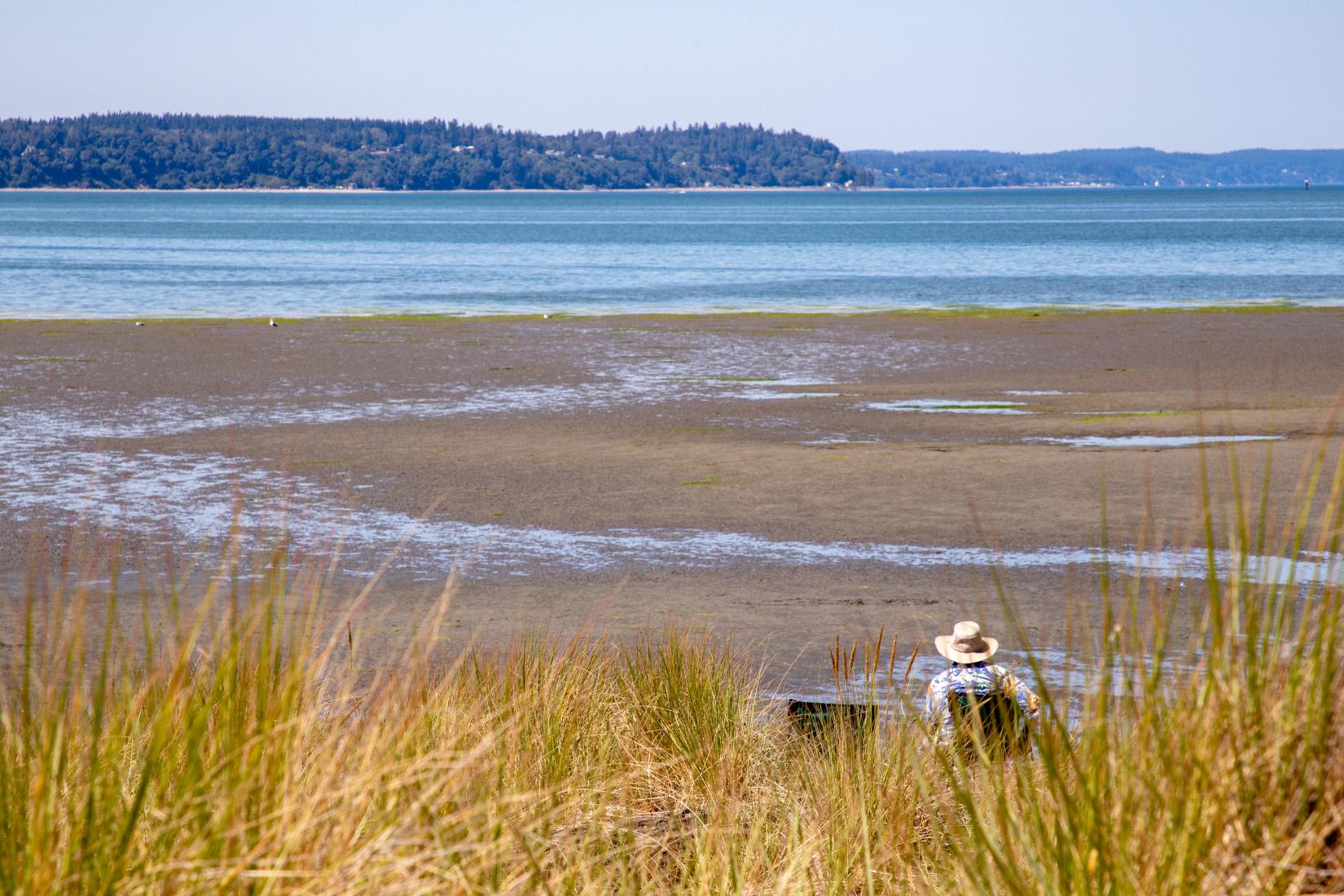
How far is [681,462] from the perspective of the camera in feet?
47.0

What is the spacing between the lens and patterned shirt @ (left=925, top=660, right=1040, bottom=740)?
524cm

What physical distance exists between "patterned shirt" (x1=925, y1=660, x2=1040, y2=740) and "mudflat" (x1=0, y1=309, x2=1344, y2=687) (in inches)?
23.9

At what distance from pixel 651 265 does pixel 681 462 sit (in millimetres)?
50453

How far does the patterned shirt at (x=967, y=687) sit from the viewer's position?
A: 524cm

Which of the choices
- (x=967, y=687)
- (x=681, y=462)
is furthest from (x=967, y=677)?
(x=681, y=462)

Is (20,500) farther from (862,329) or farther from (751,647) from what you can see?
(862,329)

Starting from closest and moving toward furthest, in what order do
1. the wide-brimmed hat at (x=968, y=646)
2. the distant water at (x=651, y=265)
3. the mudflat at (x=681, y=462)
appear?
the wide-brimmed hat at (x=968, y=646), the mudflat at (x=681, y=462), the distant water at (x=651, y=265)

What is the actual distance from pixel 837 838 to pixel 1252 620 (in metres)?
1.53

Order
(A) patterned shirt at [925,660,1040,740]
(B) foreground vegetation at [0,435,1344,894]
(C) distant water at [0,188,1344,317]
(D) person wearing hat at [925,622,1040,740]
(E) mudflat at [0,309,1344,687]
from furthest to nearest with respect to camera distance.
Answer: (C) distant water at [0,188,1344,317] → (E) mudflat at [0,309,1344,687] → (D) person wearing hat at [925,622,1040,740] → (A) patterned shirt at [925,660,1040,740] → (B) foreground vegetation at [0,435,1344,894]

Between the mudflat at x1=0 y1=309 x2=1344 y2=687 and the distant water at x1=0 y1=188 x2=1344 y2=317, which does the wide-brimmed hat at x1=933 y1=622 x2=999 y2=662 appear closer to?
the mudflat at x1=0 y1=309 x2=1344 y2=687

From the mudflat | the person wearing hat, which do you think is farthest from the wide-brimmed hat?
the mudflat

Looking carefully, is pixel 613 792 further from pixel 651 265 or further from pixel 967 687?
pixel 651 265

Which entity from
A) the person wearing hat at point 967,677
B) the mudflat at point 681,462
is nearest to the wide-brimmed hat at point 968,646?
the person wearing hat at point 967,677

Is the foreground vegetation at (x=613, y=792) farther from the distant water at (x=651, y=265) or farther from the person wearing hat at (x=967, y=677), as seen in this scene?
the distant water at (x=651, y=265)
